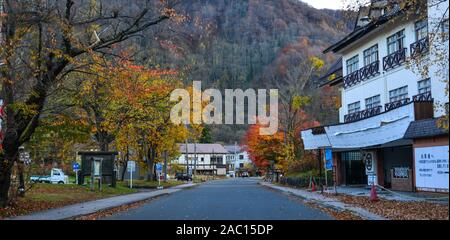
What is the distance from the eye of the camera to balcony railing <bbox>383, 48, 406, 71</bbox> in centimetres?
3191

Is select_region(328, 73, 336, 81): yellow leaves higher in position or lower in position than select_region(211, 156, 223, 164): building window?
higher

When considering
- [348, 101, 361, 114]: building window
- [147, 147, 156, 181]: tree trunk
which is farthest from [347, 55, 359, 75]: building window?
[147, 147, 156, 181]: tree trunk

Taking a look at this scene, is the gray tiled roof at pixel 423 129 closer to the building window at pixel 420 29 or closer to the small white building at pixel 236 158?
the building window at pixel 420 29

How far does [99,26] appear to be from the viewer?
67.4 ft

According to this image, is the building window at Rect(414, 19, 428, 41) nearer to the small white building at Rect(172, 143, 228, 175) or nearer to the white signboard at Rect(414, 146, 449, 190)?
the white signboard at Rect(414, 146, 449, 190)

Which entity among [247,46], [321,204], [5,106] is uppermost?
[247,46]

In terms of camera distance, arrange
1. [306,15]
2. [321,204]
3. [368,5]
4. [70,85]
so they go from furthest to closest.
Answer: [306,15], [70,85], [321,204], [368,5]

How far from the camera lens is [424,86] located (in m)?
29.7

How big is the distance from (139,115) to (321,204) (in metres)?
19.1

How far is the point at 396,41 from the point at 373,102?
5.72m

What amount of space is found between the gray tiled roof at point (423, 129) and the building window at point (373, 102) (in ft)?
33.5

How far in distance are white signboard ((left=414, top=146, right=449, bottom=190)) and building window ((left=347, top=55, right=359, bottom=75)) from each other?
1662 cm

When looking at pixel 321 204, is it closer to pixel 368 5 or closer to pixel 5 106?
pixel 368 5

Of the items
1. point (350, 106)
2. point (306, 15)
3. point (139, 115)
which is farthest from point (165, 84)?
point (306, 15)
